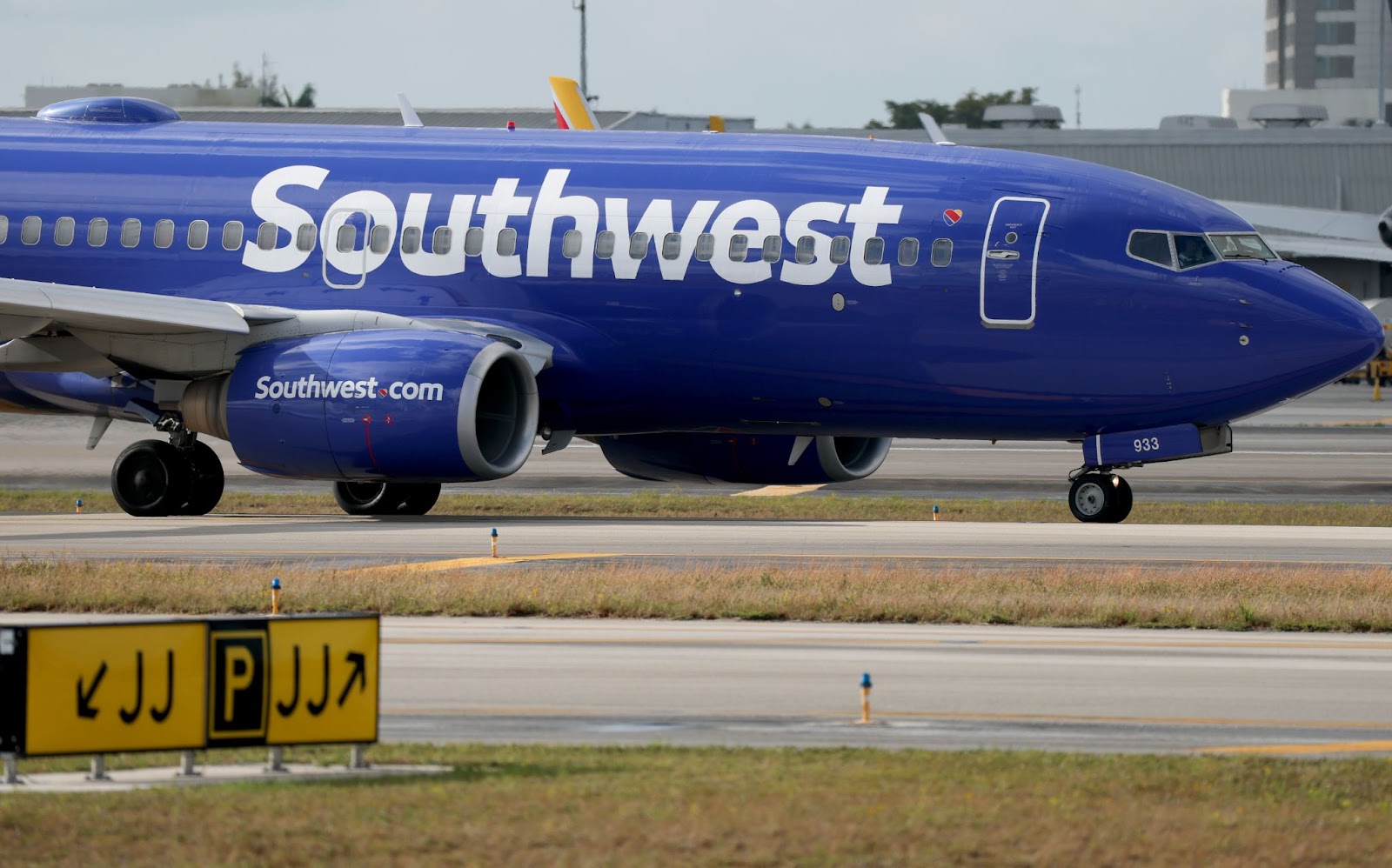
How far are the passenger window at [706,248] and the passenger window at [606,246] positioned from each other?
115 centimetres

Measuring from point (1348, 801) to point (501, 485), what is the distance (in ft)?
91.6

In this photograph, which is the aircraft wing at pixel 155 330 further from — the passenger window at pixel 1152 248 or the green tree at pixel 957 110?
the green tree at pixel 957 110

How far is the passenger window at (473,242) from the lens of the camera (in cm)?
2702

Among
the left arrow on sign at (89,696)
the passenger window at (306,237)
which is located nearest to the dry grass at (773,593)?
the left arrow on sign at (89,696)

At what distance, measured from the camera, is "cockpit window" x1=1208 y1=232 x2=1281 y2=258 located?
25.0 metres

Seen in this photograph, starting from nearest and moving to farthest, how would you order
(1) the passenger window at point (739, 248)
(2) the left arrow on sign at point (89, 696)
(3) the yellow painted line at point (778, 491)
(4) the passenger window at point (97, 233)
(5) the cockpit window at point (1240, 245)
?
(2) the left arrow on sign at point (89, 696) < (5) the cockpit window at point (1240, 245) < (1) the passenger window at point (739, 248) < (4) the passenger window at point (97, 233) < (3) the yellow painted line at point (778, 491)

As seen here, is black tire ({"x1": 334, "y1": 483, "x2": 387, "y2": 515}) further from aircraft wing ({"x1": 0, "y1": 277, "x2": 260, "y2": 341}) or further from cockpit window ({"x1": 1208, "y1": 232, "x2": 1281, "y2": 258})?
cockpit window ({"x1": 1208, "y1": 232, "x2": 1281, "y2": 258})

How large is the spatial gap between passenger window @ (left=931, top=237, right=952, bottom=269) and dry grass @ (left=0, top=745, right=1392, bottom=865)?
47.5 feet

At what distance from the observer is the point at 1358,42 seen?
197500 millimetres

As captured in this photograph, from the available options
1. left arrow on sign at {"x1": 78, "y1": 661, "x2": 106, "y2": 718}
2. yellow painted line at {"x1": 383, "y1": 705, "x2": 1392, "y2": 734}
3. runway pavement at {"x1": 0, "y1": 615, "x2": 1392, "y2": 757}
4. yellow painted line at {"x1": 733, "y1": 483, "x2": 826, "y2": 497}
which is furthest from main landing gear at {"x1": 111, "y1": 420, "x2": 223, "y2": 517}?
left arrow on sign at {"x1": 78, "y1": 661, "x2": 106, "y2": 718}

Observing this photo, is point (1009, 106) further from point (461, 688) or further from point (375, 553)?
point (461, 688)

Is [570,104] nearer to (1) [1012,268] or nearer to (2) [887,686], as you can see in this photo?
(1) [1012,268]

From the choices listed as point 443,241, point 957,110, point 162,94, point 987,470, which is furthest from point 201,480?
point 957,110

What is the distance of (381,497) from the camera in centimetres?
2873
